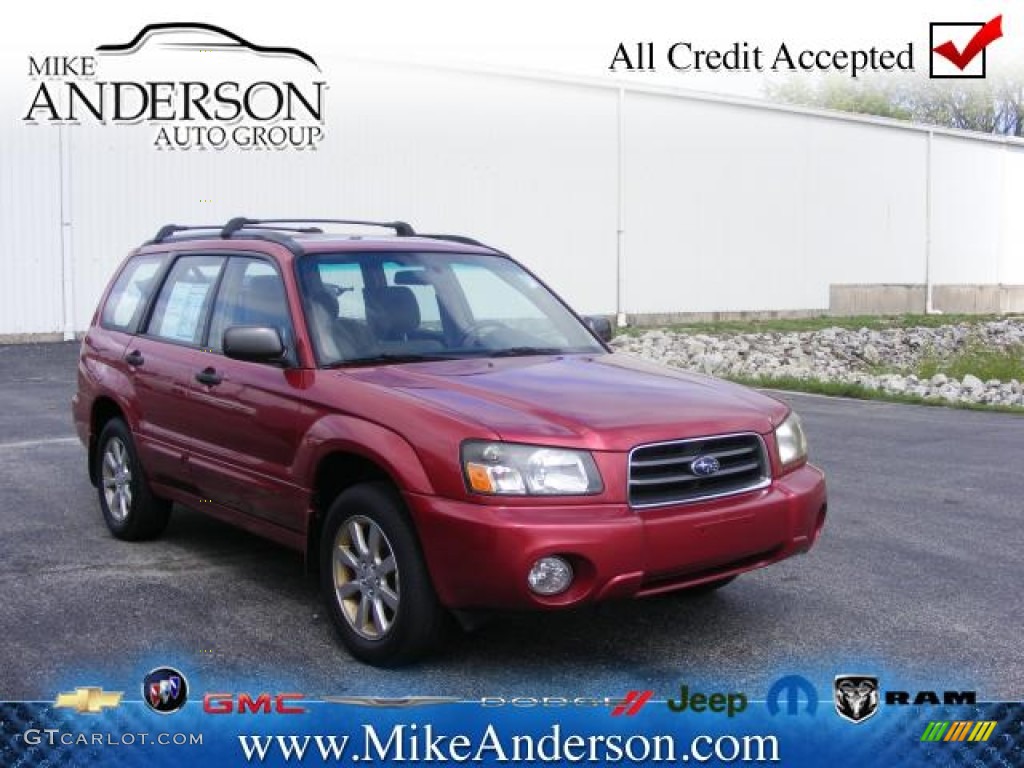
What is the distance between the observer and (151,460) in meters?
6.71

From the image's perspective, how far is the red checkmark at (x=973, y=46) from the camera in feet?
82.4

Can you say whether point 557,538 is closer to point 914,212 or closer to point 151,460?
point 151,460

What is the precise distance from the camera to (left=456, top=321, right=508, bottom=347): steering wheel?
19.3ft

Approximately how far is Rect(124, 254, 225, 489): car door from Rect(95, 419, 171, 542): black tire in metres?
0.18

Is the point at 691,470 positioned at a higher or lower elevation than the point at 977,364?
higher

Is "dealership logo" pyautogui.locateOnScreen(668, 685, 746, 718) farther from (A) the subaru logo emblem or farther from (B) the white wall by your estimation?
(B) the white wall

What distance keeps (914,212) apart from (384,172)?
18.6 m

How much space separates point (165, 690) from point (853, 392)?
13.1m

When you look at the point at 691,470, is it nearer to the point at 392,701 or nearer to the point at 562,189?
the point at 392,701

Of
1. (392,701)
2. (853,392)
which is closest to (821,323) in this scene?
(853,392)

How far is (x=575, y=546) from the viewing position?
4.46 m

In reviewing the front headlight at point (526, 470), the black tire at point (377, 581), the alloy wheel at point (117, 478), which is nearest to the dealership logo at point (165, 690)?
the black tire at point (377, 581)

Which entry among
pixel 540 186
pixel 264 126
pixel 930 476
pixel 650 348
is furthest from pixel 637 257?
pixel 930 476

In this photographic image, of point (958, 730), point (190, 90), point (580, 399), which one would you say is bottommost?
point (958, 730)
